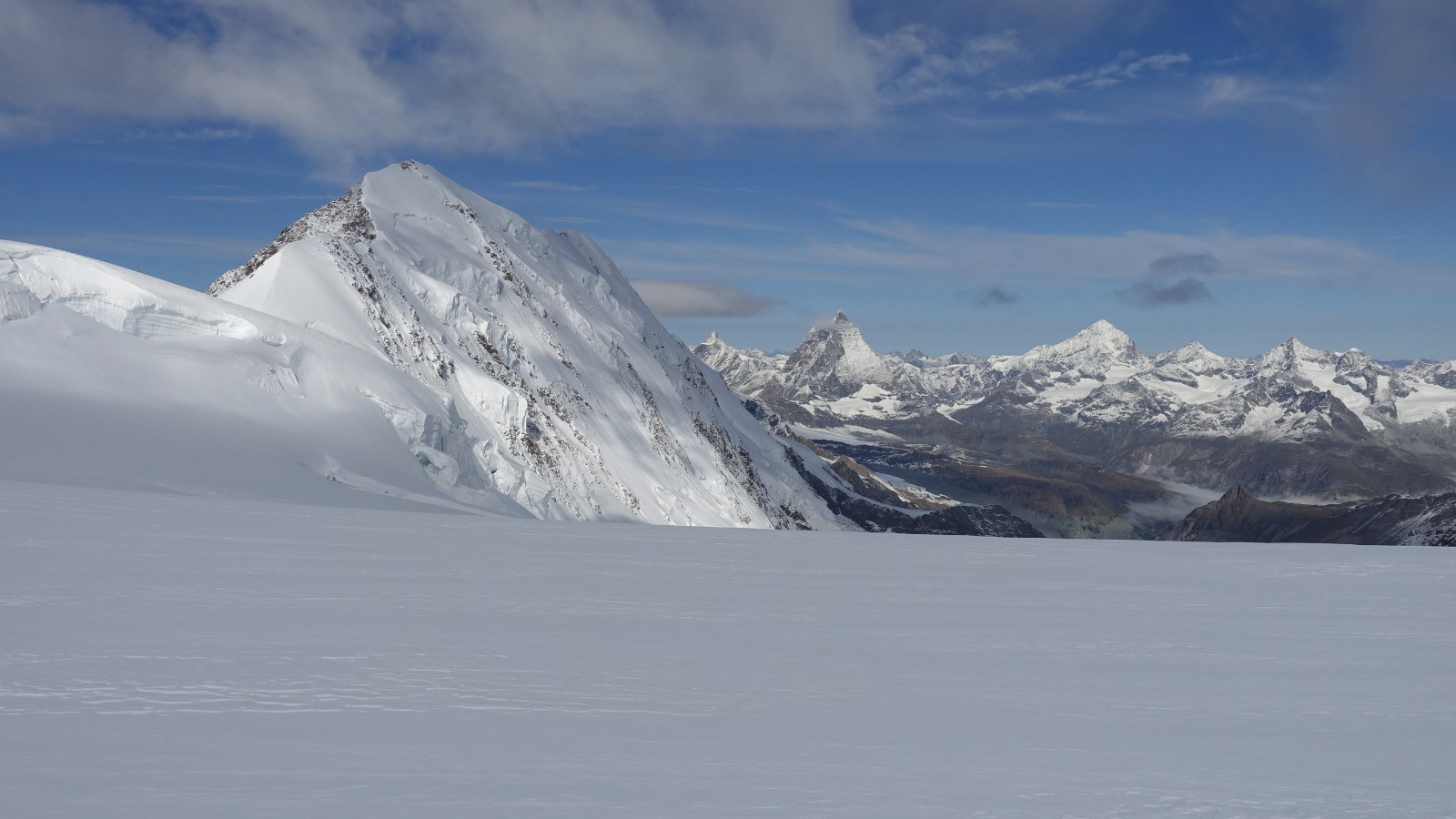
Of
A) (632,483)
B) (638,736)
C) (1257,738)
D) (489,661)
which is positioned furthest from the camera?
(632,483)

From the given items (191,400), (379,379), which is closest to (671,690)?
(191,400)

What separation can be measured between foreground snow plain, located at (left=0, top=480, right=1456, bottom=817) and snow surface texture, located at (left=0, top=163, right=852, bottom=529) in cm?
2668

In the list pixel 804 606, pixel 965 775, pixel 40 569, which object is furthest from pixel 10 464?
pixel 965 775

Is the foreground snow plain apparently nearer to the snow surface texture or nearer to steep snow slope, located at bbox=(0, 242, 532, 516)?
steep snow slope, located at bbox=(0, 242, 532, 516)

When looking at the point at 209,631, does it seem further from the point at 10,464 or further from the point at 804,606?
the point at 10,464

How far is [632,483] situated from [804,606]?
111m

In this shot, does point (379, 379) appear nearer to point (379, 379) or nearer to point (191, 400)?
point (379, 379)

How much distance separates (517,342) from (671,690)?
398ft

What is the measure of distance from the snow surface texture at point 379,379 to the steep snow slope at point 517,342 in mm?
336

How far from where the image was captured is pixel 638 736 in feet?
34.8

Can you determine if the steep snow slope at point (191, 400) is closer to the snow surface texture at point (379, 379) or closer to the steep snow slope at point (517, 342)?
the snow surface texture at point (379, 379)

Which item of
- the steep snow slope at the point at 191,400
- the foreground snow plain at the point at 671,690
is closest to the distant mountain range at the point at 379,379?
the steep snow slope at the point at 191,400

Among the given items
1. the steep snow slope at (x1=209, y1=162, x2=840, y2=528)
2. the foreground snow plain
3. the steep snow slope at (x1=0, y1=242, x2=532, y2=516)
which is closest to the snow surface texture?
the steep snow slope at (x1=0, y1=242, x2=532, y2=516)

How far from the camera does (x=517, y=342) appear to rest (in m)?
130
